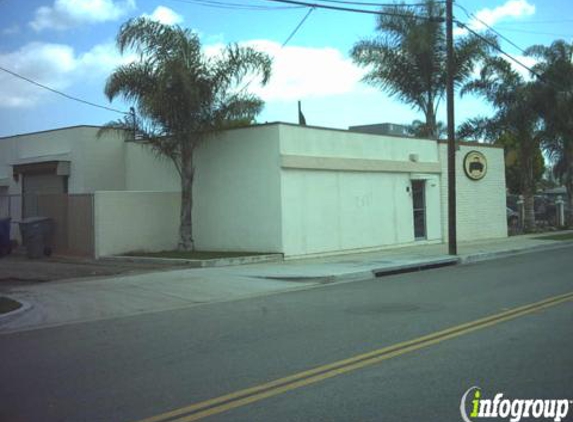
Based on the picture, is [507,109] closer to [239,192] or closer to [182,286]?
[239,192]

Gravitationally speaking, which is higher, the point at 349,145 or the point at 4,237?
the point at 349,145

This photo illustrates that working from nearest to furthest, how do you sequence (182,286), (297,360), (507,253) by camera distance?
1. (297,360)
2. (182,286)
3. (507,253)

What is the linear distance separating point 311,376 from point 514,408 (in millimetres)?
1959

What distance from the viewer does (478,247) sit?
24.2 meters

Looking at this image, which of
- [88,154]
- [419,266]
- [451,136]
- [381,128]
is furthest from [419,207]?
[88,154]

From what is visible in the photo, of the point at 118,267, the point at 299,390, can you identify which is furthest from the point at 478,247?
the point at 299,390

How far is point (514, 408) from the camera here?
214 inches

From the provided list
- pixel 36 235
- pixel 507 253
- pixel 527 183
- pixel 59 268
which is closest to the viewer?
pixel 59 268

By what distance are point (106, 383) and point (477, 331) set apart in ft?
15.2

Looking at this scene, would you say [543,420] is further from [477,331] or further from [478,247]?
[478,247]

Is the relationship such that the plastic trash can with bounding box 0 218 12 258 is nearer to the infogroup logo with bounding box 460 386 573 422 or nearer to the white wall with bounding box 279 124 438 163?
the white wall with bounding box 279 124 438 163

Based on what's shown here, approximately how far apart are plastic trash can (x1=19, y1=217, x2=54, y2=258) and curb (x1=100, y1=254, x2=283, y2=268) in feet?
7.69

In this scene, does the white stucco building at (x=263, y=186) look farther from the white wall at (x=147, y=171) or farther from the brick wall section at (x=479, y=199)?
the brick wall section at (x=479, y=199)

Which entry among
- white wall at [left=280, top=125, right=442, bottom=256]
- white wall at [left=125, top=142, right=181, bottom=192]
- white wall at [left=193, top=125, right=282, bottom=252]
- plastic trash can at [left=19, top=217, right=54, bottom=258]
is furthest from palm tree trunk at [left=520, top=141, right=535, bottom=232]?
plastic trash can at [left=19, top=217, right=54, bottom=258]
